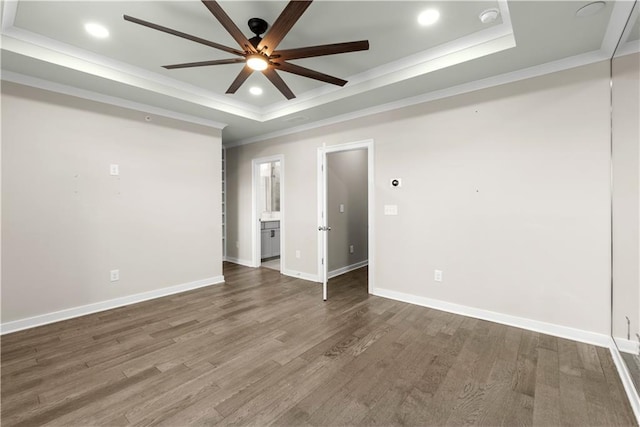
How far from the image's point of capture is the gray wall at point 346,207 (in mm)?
4766

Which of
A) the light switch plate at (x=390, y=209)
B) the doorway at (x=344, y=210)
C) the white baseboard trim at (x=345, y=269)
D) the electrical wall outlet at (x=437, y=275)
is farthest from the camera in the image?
the white baseboard trim at (x=345, y=269)

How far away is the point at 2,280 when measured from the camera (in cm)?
273

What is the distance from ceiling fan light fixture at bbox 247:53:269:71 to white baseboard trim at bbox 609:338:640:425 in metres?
3.31

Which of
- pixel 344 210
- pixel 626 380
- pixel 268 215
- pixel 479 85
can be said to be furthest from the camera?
pixel 268 215

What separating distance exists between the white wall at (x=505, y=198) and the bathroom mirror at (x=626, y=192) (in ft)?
0.24

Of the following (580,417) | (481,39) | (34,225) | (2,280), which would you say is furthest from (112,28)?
(580,417)

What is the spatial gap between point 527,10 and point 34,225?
4753 mm

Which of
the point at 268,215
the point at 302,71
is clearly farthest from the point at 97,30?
the point at 268,215

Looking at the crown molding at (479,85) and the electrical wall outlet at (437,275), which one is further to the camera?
the electrical wall outlet at (437,275)

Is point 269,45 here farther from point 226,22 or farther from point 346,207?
point 346,207

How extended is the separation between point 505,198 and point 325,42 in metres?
2.35

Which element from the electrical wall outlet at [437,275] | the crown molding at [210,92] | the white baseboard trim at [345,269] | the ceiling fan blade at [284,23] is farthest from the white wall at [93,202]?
the electrical wall outlet at [437,275]

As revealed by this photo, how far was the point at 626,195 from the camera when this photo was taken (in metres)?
2.25

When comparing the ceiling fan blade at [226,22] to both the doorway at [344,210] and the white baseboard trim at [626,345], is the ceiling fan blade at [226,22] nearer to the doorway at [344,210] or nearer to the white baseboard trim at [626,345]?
the doorway at [344,210]
